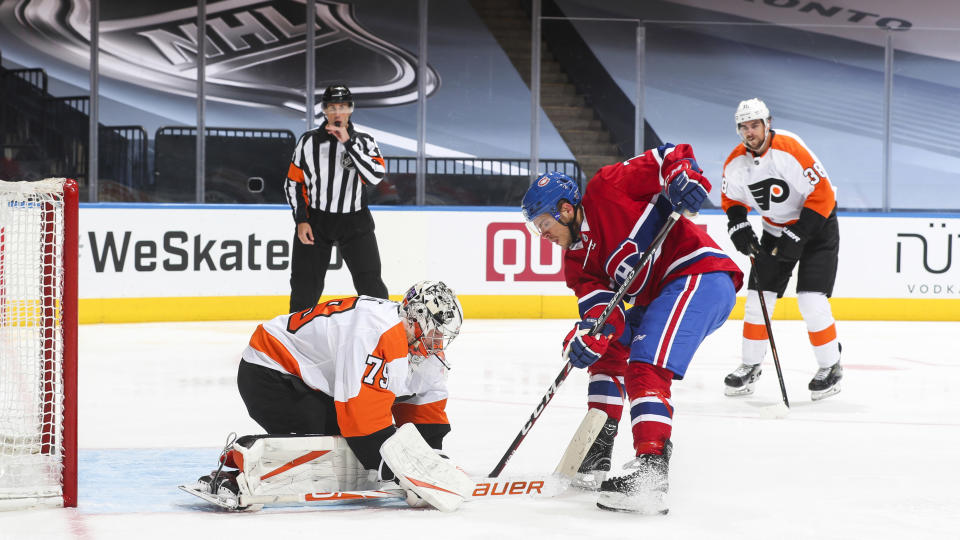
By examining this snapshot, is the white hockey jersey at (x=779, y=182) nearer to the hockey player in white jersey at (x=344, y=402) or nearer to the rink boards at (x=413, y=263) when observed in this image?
the hockey player in white jersey at (x=344, y=402)

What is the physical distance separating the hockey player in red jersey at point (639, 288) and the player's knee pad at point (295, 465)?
1.84 feet

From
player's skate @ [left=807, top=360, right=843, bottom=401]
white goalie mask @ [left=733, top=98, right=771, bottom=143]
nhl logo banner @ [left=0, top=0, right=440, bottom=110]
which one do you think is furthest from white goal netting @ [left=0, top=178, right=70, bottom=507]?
nhl logo banner @ [left=0, top=0, right=440, bottom=110]

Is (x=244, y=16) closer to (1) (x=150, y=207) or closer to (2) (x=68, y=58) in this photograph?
(2) (x=68, y=58)

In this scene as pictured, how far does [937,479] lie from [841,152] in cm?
540

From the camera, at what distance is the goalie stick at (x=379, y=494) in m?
2.38

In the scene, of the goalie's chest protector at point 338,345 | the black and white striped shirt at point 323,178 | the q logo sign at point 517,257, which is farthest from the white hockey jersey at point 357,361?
the q logo sign at point 517,257

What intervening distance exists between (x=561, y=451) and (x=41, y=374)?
4.61 feet

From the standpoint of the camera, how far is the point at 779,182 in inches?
164

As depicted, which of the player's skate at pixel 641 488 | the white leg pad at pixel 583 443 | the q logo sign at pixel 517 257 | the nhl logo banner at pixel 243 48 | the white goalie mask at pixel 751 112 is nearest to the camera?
the player's skate at pixel 641 488

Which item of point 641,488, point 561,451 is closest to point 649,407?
point 641,488

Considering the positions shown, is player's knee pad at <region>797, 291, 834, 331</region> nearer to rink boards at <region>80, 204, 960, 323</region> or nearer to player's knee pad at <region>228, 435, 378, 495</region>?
player's knee pad at <region>228, 435, 378, 495</region>

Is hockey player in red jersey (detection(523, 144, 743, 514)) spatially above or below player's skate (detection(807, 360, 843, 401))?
above

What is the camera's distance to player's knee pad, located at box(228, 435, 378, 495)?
236 centimetres

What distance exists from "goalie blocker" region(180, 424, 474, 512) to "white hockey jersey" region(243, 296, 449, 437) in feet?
0.29
